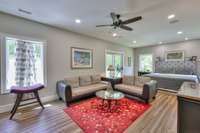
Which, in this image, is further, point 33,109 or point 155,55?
point 155,55

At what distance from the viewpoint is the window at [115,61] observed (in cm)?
697

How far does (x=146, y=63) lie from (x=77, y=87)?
252 inches

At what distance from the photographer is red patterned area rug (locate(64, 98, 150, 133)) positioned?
7.84ft

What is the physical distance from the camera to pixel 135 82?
4.94 m

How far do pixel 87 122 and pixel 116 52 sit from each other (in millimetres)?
5638

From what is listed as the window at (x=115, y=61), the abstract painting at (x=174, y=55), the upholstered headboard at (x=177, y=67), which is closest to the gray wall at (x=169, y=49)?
the abstract painting at (x=174, y=55)

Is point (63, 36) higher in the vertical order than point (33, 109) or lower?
higher

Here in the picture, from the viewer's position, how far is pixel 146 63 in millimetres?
8820

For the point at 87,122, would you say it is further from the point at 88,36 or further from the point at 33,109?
the point at 88,36

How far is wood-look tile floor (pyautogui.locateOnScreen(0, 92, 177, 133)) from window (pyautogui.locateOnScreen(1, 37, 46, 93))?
37.7 inches

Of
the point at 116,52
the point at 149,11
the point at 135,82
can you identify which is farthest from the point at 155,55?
the point at 149,11

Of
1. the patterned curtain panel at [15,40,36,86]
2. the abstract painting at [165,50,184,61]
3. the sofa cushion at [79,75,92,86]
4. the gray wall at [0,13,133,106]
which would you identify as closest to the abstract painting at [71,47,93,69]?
the gray wall at [0,13,133,106]

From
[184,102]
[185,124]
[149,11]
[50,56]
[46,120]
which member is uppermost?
[149,11]

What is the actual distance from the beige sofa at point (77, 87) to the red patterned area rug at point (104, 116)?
38 cm
